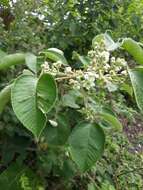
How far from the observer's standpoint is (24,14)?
7.68 ft

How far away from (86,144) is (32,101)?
0.78 feet

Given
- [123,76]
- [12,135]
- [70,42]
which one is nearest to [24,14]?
[70,42]

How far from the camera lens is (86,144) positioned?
1.33 metres

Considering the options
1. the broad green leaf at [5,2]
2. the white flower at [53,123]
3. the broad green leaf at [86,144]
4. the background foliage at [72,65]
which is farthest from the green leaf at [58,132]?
the broad green leaf at [5,2]

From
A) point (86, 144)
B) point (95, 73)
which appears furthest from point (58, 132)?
point (95, 73)

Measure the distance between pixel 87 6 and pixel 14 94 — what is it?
171 centimetres

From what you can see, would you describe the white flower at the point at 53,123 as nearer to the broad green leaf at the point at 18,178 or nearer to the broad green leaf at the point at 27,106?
the broad green leaf at the point at 27,106

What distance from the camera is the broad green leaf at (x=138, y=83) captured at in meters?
1.22

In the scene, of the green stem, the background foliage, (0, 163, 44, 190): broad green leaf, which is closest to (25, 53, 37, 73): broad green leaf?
the green stem

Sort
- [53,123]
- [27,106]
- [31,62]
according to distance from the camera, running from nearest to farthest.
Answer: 1. [27,106]
2. [31,62]
3. [53,123]

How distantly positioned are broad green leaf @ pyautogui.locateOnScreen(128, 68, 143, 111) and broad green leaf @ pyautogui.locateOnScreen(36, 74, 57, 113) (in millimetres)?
203

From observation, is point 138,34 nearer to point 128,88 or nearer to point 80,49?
point 80,49

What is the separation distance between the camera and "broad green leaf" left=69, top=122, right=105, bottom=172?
4.37ft

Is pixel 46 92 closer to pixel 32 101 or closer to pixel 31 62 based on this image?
pixel 32 101
